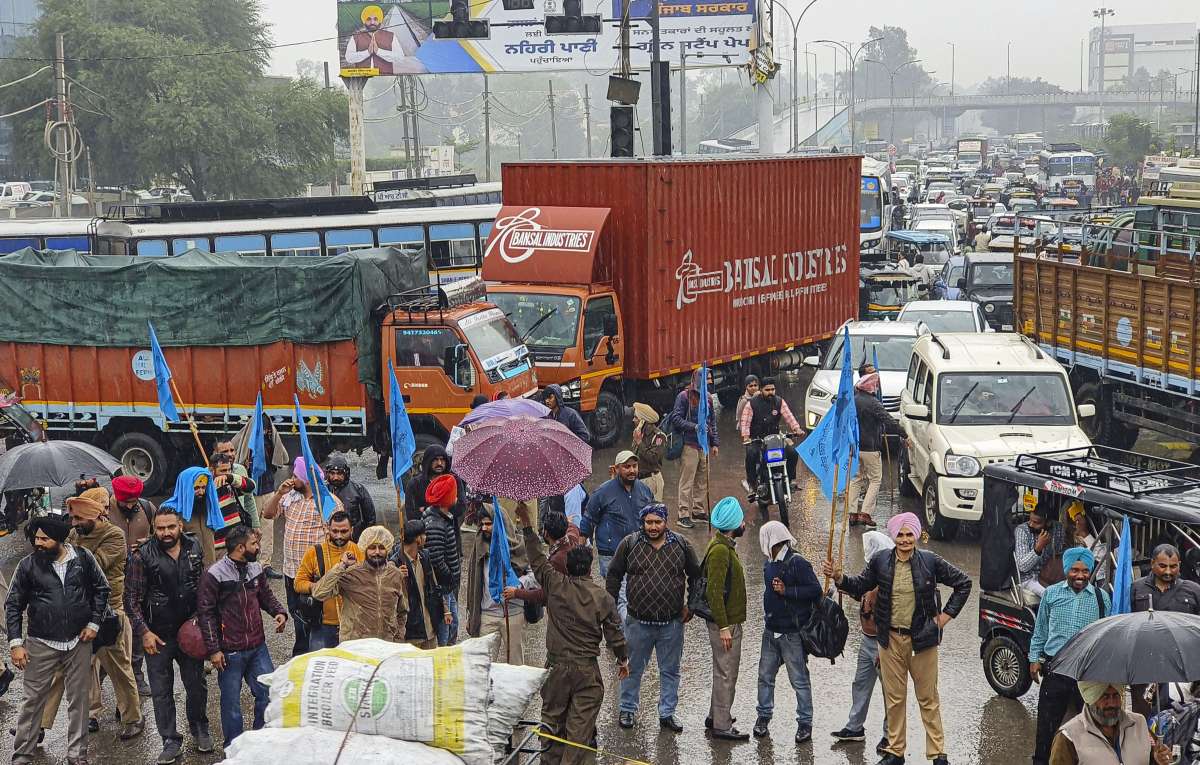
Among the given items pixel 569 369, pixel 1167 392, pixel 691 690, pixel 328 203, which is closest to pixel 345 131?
pixel 328 203

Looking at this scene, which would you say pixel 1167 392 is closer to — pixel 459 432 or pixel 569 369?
pixel 569 369

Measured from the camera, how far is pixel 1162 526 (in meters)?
9.08

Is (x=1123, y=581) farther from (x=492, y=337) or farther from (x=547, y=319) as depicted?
(x=547, y=319)

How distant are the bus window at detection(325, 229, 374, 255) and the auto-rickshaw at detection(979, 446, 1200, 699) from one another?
70.2 ft

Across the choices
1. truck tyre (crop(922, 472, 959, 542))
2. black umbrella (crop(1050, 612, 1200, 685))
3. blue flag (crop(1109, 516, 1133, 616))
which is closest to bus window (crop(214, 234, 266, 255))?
truck tyre (crop(922, 472, 959, 542))

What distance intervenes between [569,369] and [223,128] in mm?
45342

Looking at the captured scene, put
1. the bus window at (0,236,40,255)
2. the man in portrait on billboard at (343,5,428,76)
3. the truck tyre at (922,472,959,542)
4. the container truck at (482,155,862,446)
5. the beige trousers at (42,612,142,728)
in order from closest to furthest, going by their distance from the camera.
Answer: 1. the beige trousers at (42,612,142,728)
2. the truck tyre at (922,472,959,542)
3. the container truck at (482,155,862,446)
4. the bus window at (0,236,40,255)
5. the man in portrait on billboard at (343,5,428,76)

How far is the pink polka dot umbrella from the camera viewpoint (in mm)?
10242

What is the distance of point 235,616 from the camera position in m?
8.78

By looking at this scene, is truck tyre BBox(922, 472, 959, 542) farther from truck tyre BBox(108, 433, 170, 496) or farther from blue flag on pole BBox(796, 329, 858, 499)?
truck tyre BBox(108, 433, 170, 496)

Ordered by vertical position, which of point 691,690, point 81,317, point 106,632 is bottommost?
point 691,690

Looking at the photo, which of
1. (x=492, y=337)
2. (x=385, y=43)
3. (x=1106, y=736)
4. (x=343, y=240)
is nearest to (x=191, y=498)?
(x=492, y=337)

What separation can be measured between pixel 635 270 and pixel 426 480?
7968 millimetres

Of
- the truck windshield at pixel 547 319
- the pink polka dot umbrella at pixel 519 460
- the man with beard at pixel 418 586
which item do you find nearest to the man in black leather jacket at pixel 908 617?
the pink polka dot umbrella at pixel 519 460
